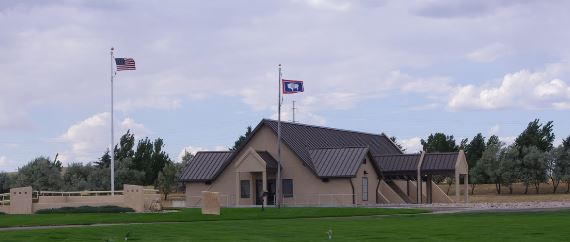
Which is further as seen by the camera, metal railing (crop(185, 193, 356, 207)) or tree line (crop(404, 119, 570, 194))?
tree line (crop(404, 119, 570, 194))

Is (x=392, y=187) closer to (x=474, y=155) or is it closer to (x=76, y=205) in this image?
(x=76, y=205)

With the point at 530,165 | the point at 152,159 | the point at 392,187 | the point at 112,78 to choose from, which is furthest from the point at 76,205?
the point at 530,165

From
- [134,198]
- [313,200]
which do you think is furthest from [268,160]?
[134,198]

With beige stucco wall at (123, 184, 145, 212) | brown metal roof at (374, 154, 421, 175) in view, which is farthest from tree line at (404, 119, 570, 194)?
beige stucco wall at (123, 184, 145, 212)

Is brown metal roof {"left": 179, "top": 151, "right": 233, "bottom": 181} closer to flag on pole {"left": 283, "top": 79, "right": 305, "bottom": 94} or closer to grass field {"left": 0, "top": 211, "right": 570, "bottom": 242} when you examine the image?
flag on pole {"left": 283, "top": 79, "right": 305, "bottom": 94}

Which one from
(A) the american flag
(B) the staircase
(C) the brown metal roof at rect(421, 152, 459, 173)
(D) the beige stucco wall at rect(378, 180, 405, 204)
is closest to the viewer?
(A) the american flag

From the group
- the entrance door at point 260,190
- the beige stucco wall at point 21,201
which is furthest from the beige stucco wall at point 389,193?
the beige stucco wall at point 21,201

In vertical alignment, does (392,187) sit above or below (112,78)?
below

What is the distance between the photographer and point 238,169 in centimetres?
6047

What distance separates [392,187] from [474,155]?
47493 mm

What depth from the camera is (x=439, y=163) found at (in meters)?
63.4

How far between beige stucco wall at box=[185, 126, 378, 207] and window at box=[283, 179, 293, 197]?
281mm

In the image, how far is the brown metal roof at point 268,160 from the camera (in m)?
59.9

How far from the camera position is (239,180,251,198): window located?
61969 millimetres
